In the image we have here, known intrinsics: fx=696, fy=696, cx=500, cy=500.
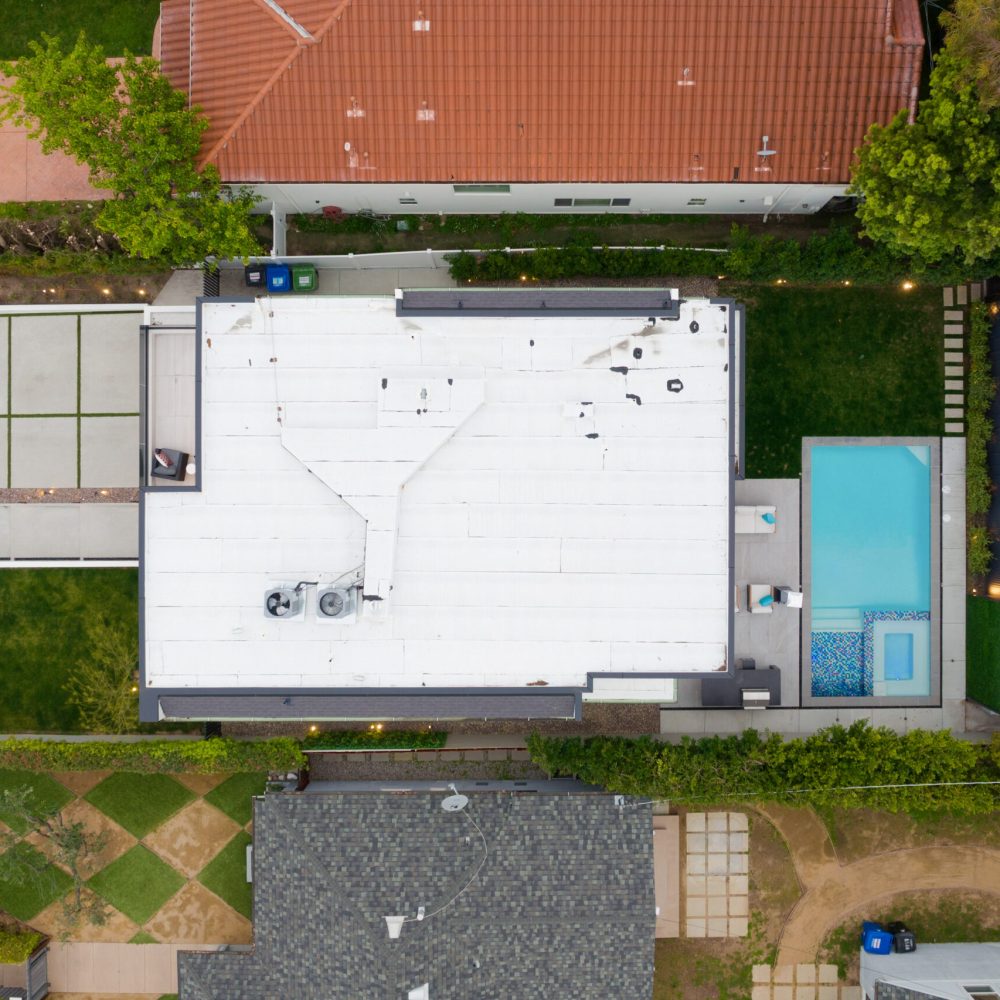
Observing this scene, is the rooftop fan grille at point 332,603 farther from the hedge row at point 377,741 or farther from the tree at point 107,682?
the tree at point 107,682

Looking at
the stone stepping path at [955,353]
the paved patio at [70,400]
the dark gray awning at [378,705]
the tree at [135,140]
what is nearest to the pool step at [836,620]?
the stone stepping path at [955,353]

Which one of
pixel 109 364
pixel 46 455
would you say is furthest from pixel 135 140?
pixel 46 455

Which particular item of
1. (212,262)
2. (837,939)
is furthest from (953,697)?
(212,262)

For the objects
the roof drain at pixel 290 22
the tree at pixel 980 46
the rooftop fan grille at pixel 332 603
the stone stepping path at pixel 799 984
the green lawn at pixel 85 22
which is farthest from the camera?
the green lawn at pixel 85 22

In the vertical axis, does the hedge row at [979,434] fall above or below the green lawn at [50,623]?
above

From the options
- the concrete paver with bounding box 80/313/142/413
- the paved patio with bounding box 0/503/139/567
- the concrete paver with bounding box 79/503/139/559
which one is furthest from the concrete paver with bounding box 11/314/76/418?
the concrete paver with bounding box 79/503/139/559

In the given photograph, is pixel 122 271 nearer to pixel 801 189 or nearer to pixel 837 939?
pixel 801 189

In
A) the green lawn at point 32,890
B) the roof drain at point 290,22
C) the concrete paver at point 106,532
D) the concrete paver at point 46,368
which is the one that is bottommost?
the green lawn at point 32,890
